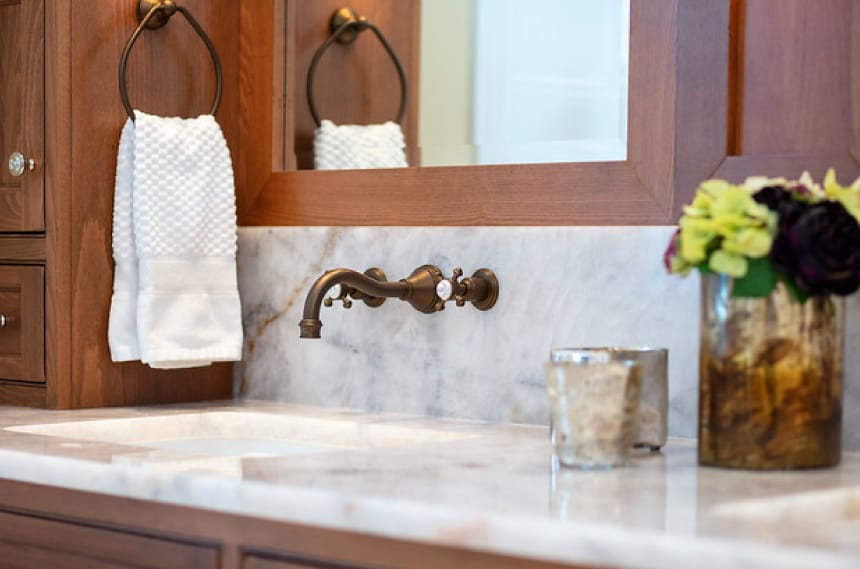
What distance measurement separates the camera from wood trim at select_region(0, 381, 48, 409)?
1.68 meters

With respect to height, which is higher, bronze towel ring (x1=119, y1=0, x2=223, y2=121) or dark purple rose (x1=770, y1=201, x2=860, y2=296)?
bronze towel ring (x1=119, y1=0, x2=223, y2=121)

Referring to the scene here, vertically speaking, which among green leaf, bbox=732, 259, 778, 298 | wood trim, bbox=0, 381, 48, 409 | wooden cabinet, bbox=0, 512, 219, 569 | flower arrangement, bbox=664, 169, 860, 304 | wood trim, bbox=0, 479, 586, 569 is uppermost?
flower arrangement, bbox=664, 169, 860, 304

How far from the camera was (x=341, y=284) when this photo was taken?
4.98 feet

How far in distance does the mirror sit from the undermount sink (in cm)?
37

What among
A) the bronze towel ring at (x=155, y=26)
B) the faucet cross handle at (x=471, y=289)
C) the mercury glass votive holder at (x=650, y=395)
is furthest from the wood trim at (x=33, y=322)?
the mercury glass votive holder at (x=650, y=395)

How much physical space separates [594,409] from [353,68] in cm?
81

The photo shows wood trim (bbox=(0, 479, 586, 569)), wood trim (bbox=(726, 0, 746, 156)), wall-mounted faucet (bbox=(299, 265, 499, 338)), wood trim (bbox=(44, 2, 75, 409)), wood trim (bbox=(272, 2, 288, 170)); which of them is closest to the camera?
wood trim (bbox=(0, 479, 586, 569))

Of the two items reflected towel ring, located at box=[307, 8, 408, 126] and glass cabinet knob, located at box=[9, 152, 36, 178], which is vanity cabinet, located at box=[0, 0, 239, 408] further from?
reflected towel ring, located at box=[307, 8, 408, 126]

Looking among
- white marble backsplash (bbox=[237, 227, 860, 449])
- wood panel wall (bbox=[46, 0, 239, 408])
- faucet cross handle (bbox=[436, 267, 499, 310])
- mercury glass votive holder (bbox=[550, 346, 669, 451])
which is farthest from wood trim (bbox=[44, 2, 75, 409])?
mercury glass votive holder (bbox=[550, 346, 669, 451])

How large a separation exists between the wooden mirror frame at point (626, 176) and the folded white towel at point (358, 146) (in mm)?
23

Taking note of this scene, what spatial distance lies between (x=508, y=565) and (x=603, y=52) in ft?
2.60

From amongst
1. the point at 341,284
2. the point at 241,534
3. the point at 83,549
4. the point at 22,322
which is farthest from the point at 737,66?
the point at 22,322

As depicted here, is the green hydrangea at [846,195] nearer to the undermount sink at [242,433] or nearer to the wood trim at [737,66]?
Result: the wood trim at [737,66]

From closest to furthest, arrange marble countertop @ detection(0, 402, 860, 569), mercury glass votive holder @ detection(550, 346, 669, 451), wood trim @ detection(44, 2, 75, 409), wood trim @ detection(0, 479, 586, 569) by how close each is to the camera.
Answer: marble countertop @ detection(0, 402, 860, 569) → wood trim @ detection(0, 479, 586, 569) → mercury glass votive holder @ detection(550, 346, 669, 451) → wood trim @ detection(44, 2, 75, 409)
